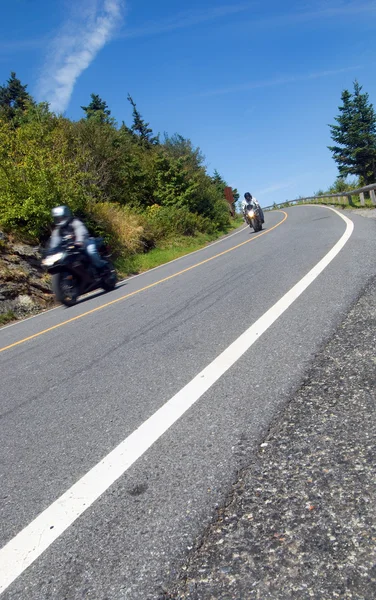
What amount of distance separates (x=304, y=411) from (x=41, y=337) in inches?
201

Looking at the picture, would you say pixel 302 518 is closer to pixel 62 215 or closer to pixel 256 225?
pixel 62 215

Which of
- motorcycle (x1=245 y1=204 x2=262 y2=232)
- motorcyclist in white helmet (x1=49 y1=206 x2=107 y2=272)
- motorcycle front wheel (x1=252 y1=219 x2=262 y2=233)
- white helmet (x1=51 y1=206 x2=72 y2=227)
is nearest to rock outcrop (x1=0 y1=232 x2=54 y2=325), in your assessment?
motorcyclist in white helmet (x1=49 y1=206 x2=107 y2=272)

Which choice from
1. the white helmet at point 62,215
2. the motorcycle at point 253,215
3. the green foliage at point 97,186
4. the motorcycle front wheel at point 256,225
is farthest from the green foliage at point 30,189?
the motorcycle front wheel at point 256,225

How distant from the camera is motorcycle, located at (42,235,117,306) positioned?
30.1 feet

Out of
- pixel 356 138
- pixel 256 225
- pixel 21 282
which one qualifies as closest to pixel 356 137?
pixel 356 138

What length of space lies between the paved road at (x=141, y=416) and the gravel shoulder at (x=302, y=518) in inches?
4.4

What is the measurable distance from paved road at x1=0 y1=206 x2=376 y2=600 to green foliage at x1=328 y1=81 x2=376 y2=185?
5510cm

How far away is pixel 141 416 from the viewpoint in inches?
122

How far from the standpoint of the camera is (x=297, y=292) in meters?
5.91

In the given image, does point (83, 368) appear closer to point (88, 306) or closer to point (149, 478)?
point (149, 478)

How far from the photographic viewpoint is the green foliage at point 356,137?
5538 centimetres

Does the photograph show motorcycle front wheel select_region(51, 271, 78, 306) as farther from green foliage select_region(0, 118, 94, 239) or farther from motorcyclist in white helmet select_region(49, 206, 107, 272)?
green foliage select_region(0, 118, 94, 239)

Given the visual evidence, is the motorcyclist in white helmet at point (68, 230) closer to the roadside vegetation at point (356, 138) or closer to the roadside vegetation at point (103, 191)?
the roadside vegetation at point (103, 191)

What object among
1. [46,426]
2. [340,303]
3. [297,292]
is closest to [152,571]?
[46,426]
